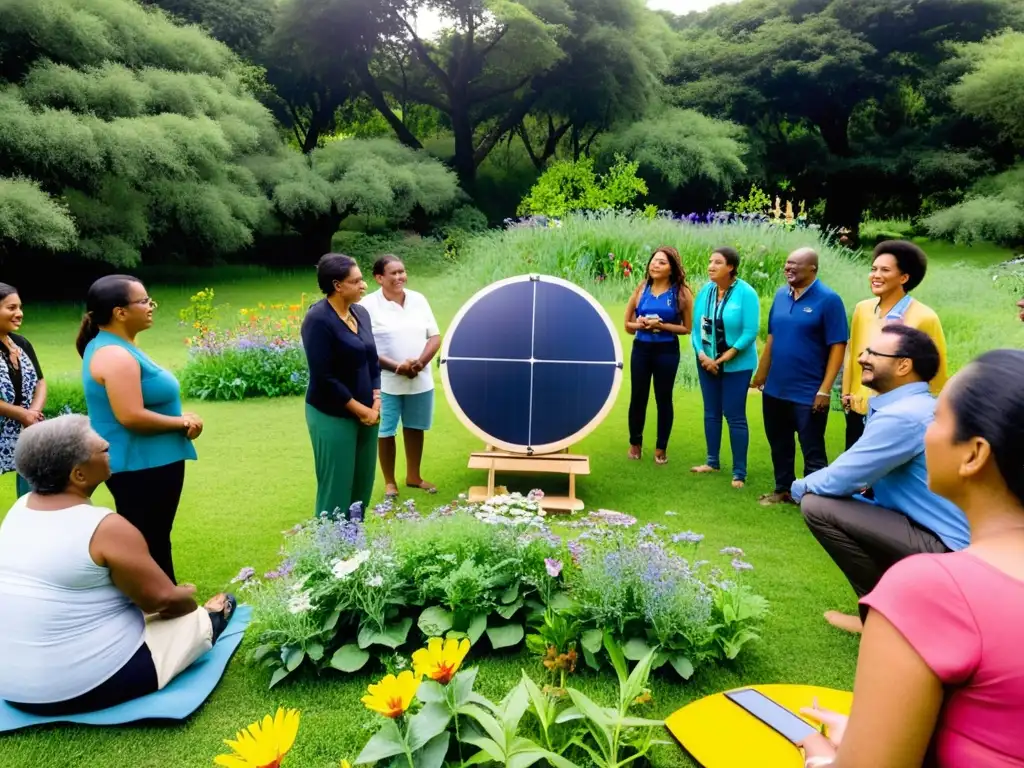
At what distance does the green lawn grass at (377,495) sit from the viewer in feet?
8.29

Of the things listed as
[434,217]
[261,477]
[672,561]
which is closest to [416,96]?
[434,217]

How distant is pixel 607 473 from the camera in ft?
18.0

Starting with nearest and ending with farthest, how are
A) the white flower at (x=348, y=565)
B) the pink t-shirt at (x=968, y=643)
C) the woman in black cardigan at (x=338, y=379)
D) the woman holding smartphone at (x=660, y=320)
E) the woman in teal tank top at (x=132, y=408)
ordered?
the pink t-shirt at (x=968, y=643)
the white flower at (x=348, y=565)
the woman in teal tank top at (x=132, y=408)
the woman in black cardigan at (x=338, y=379)
the woman holding smartphone at (x=660, y=320)

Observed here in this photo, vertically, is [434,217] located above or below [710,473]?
above

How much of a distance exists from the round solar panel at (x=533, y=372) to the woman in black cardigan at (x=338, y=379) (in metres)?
1.06

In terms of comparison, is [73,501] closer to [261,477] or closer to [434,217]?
[261,477]

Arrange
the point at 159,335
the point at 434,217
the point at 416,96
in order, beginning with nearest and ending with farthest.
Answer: the point at 159,335 → the point at 434,217 → the point at 416,96

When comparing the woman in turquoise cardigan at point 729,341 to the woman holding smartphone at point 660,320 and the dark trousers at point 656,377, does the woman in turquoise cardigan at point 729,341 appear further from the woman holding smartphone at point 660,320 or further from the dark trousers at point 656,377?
the dark trousers at point 656,377

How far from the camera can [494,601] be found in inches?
116

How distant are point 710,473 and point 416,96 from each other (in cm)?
2166

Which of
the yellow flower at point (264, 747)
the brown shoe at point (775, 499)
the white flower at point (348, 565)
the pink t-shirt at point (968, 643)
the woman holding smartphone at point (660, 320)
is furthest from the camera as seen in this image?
the woman holding smartphone at point (660, 320)

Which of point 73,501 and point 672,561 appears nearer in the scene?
point 73,501

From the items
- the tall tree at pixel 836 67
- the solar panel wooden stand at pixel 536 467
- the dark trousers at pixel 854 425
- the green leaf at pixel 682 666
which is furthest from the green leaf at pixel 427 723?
the tall tree at pixel 836 67

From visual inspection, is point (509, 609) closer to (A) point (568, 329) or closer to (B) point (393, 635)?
(B) point (393, 635)
